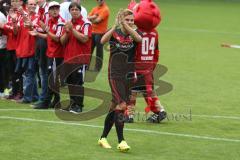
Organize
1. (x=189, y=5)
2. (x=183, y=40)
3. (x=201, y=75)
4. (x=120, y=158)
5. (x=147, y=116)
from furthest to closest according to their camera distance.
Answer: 1. (x=189, y=5)
2. (x=183, y=40)
3. (x=201, y=75)
4. (x=147, y=116)
5. (x=120, y=158)

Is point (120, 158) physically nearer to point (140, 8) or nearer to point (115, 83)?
point (115, 83)

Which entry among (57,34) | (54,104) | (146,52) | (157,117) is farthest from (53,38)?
(157,117)

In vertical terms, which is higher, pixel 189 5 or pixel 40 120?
pixel 189 5

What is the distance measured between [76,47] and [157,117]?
1.92 metres

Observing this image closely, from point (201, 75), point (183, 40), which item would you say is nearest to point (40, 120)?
point (201, 75)

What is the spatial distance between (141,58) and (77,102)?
160cm

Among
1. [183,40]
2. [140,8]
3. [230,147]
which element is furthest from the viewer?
[183,40]

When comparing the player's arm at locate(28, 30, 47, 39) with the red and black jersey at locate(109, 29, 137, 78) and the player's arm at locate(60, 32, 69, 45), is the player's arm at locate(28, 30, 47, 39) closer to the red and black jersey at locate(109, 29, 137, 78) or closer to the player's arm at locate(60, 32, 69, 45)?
the player's arm at locate(60, 32, 69, 45)

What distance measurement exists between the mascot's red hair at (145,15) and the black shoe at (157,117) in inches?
55.0

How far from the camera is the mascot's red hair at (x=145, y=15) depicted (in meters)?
11.0

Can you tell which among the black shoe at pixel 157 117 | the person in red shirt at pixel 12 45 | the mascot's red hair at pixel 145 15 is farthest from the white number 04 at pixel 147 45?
the person in red shirt at pixel 12 45

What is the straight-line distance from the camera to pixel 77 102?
12.2 metres

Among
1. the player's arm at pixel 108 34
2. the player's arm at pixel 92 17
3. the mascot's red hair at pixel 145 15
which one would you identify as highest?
the player's arm at pixel 92 17

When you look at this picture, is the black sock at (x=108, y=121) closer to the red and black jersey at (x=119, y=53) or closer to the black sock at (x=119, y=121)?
the black sock at (x=119, y=121)
